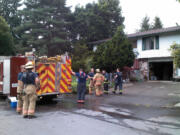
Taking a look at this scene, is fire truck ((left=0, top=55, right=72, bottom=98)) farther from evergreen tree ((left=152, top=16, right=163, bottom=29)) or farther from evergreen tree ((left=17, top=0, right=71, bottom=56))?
evergreen tree ((left=152, top=16, right=163, bottom=29))

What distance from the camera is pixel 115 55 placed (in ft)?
57.7

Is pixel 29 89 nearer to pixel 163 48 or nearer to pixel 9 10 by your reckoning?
pixel 163 48

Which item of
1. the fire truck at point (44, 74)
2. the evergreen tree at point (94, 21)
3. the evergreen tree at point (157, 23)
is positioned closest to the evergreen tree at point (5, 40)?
the evergreen tree at point (94, 21)

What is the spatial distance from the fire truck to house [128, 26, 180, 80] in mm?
11661

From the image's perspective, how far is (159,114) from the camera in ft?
25.9

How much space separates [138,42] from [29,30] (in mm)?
16603

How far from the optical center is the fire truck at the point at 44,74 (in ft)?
32.0

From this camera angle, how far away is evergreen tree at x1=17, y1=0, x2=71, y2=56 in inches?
1137

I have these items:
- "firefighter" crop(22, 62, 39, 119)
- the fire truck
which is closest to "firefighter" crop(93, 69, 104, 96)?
the fire truck

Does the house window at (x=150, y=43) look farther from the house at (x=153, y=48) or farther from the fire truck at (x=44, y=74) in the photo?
the fire truck at (x=44, y=74)

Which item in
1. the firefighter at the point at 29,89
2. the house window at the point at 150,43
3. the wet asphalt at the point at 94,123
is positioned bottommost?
the wet asphalt at the point at 94,123

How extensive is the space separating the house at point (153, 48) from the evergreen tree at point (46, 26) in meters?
11.0

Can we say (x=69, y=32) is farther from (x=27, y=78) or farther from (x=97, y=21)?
(x=27, y=78)

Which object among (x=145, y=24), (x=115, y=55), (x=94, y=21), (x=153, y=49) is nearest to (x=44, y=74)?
(x=115, y=55)
